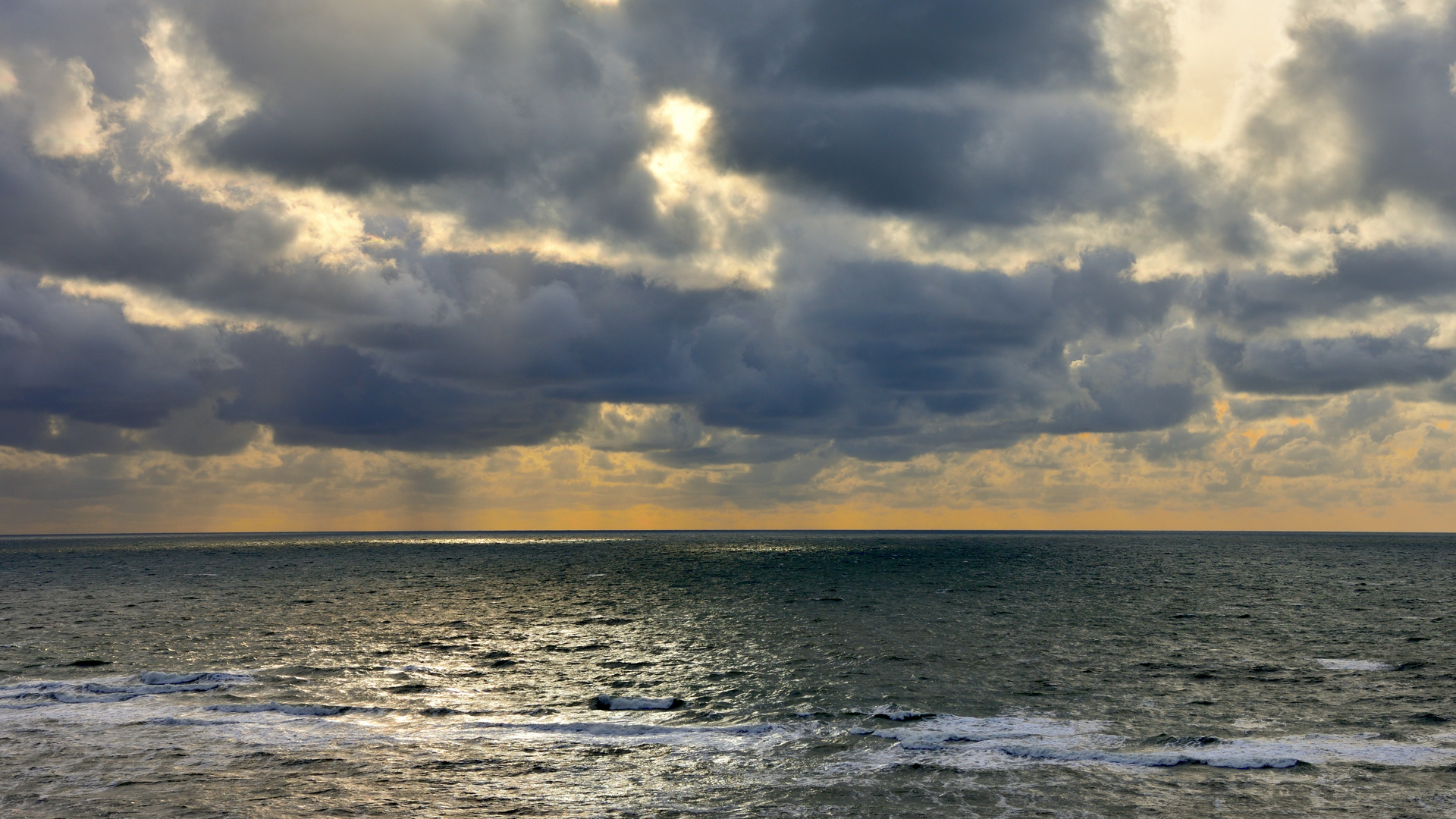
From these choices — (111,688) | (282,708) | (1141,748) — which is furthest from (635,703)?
(111,688)

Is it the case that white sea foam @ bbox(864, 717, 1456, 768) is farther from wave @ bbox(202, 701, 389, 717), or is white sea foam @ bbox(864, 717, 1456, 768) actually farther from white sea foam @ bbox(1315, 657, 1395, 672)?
wave @ bbox(202, 701, 389, 717)

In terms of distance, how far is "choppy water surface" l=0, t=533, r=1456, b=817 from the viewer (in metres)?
23.9

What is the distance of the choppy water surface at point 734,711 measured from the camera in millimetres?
23922

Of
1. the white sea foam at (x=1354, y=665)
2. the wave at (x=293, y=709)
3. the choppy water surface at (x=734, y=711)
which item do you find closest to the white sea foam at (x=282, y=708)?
the wave at (x=293, y=709)

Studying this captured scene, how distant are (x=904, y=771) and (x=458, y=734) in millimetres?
15354

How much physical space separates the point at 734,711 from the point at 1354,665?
32.5 meters

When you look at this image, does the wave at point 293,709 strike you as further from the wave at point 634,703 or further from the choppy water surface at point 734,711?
the wave at point 634,703

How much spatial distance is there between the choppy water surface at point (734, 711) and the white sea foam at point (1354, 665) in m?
0.35

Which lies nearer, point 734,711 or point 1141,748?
point 1141,748

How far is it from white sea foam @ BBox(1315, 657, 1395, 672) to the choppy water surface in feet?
1.15

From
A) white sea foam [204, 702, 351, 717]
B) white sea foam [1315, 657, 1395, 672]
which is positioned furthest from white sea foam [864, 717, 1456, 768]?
white sea foam [204, 702, 351, 717]

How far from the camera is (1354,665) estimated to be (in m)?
44.4

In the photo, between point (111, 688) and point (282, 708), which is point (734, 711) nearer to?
point (282, 708)

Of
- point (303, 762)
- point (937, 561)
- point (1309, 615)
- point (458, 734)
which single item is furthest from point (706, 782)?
point (937, 561)
